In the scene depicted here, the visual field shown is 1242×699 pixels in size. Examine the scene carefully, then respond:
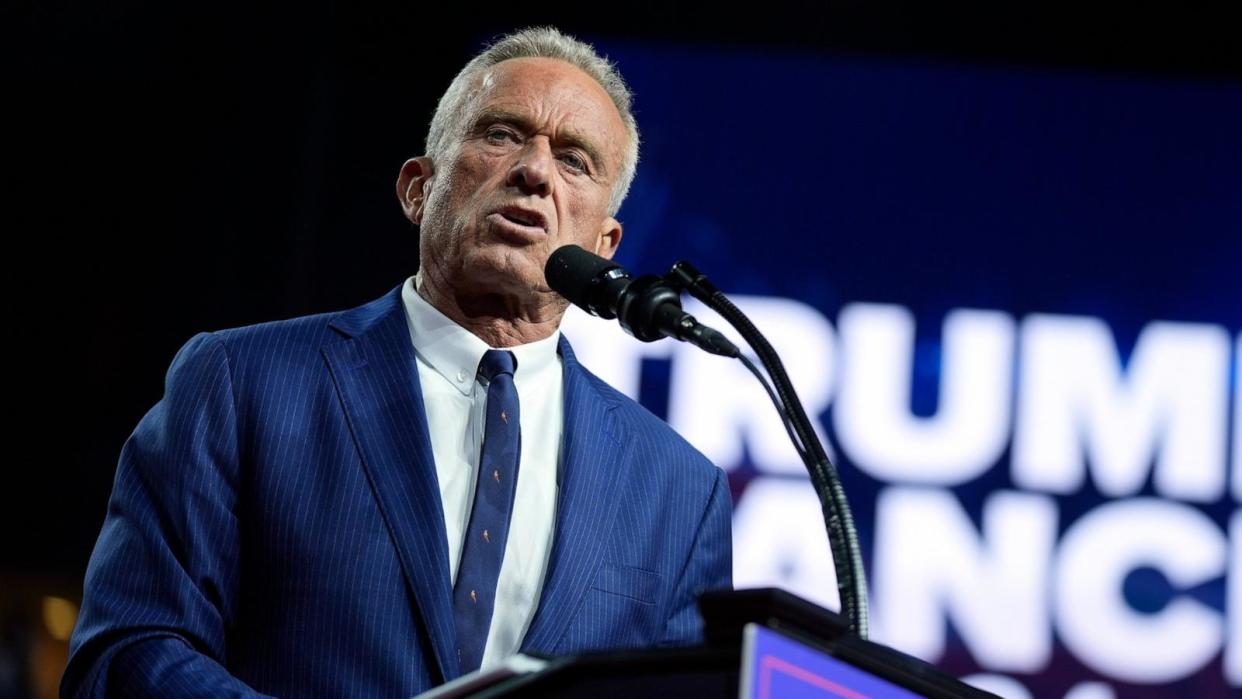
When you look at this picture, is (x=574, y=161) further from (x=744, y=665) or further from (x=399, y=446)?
(x=744, y=665)

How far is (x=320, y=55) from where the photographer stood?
3898 mm

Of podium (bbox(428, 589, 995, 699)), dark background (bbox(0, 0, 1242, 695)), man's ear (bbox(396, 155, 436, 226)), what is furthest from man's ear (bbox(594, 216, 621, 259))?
dark background (bbox(0, 0, 1242, 695))

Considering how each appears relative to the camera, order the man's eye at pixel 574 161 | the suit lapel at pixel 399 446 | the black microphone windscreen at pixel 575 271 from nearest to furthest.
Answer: the black microphone windscreen at pixel 575 271 < the suit lapel at pixel 399 446 < the man's eye at pixel 574 161

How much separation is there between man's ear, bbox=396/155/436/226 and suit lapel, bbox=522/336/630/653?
1.03ft

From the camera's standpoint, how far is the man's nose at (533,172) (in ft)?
6.71

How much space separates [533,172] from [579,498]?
1.47 ft

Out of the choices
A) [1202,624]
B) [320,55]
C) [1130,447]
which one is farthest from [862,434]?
[320,55]

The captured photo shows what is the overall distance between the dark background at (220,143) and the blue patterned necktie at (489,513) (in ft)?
6.22

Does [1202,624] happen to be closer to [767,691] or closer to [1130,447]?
[1130,447]

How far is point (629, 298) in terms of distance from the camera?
150cm

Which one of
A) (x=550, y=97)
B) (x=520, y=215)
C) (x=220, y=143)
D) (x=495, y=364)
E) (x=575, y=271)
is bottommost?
(x=495, y=364)

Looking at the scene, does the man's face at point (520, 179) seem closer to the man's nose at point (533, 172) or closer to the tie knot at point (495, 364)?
the man's nose at point (533, 172)

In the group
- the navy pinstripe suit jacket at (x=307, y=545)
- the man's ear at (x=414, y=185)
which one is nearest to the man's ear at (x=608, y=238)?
the man's ear at (x=414, y=185)

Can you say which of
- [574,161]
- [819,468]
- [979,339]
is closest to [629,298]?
[819,468]
